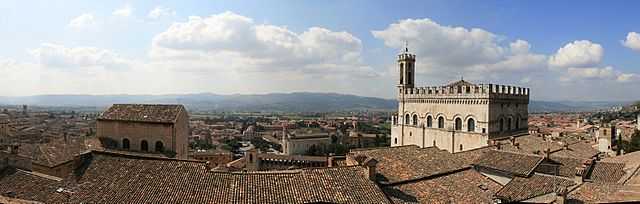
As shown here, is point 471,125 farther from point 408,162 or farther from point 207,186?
point 207,186

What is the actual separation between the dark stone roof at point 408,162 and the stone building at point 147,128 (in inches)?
468

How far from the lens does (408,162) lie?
2100cm

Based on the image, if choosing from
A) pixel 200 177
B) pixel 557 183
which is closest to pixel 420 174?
pixel 557 183

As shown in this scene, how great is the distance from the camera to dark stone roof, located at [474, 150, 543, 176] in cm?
2081

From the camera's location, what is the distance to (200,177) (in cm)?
1594

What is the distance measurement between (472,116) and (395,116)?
10672mm

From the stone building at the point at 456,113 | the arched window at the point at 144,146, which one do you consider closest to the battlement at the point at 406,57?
the stone building at the point at 456,113

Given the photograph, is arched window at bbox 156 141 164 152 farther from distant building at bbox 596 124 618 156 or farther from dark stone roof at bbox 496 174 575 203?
distant building at bbox 596 124 618 156

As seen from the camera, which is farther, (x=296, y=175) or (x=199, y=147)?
(x=199, y=147)

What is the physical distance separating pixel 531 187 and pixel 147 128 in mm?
20891

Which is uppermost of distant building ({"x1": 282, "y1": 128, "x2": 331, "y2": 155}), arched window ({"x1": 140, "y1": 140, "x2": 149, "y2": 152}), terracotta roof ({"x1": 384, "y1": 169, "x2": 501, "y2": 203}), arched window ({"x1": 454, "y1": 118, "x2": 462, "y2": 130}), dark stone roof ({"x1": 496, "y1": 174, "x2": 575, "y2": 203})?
arched window ({"x1": 454, "y1": 118, "x2": 462, "y2": 130})

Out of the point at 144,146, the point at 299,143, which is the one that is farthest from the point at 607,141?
the point at 299,143

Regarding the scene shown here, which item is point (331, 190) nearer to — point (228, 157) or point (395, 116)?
point (395, 116)

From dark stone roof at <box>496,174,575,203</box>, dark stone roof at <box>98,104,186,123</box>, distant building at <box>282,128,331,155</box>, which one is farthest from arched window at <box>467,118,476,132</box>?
distant building at <box>282,128,331,155</box>
